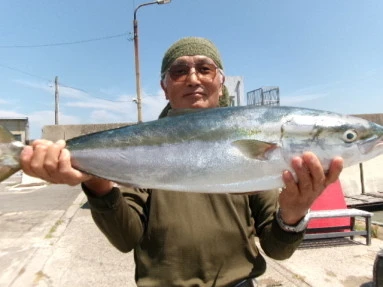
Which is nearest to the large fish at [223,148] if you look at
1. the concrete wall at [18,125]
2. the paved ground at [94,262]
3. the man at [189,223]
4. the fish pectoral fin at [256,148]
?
the fish pectoral fin at [256,148]

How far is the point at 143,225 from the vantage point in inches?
95.5

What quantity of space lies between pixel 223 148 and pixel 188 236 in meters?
0.66

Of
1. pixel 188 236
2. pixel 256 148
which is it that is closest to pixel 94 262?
pixel 188 236

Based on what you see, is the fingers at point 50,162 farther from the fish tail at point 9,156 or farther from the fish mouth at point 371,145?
the fish mouth at point 371,145

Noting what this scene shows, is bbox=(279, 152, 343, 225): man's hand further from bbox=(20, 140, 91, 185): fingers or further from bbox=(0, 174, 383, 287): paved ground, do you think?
bbox=(0, 174, 383, 287): paved ground

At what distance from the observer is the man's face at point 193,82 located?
2.57 m

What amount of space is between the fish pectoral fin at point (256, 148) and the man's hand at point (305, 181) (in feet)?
0.46

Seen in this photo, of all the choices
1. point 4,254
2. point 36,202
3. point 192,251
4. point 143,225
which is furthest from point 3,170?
point 36,202

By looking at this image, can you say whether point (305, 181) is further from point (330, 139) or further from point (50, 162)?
point (50, 162)

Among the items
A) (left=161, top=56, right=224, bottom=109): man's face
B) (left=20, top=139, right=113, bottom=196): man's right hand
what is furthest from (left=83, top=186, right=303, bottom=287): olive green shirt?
(left=161, top=56, right=224, bottom=109): man's face

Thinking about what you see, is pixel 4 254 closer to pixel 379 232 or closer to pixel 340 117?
pixel 340 117

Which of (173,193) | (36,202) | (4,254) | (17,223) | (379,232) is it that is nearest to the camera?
(173,193)

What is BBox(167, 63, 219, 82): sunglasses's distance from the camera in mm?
2605

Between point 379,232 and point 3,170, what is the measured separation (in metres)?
8.36
